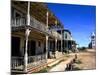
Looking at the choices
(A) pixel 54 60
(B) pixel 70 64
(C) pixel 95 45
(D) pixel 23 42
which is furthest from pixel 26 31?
(C) pixel 95 45

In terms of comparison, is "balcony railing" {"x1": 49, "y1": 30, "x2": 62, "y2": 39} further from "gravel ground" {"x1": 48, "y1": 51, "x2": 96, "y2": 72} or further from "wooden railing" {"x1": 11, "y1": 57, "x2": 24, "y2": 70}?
"wooden railing" {"x1": 11, "y1": 57, "x2": 24, "y2": 70}

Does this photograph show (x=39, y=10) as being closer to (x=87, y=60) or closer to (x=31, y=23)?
(x=31, y=23)

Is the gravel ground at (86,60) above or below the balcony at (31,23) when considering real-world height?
below

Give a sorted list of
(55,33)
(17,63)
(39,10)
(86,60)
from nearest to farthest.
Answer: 1. (17,63)
2. (39,10)
3. (55,33)
4. (86,60)

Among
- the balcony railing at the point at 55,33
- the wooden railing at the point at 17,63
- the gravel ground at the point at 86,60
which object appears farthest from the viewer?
the gravel ground at the point at 86,60

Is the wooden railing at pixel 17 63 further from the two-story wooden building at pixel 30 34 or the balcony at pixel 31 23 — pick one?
the balcony at pixel 31 23

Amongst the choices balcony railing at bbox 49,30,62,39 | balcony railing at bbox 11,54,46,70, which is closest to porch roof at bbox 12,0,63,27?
balcony railing at bbox 49,30,62,39

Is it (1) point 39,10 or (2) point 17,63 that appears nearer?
(2) point 17,63

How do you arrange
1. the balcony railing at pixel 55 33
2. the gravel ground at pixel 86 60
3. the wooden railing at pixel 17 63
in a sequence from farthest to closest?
the gravel ground at pixel 86 60, the balcony railing at pixel 55 33, the wooden railing at pixel 17 63

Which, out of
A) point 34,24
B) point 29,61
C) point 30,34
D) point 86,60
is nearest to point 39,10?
point 34,24

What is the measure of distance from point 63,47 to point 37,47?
1.42 ft

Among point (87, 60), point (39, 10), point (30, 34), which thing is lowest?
point (87, 60)

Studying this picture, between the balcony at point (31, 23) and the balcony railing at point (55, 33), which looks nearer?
the balcony at point (31, 23)

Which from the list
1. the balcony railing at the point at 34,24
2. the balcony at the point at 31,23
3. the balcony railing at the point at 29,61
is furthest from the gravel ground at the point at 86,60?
the balcony at the point at 31,23
